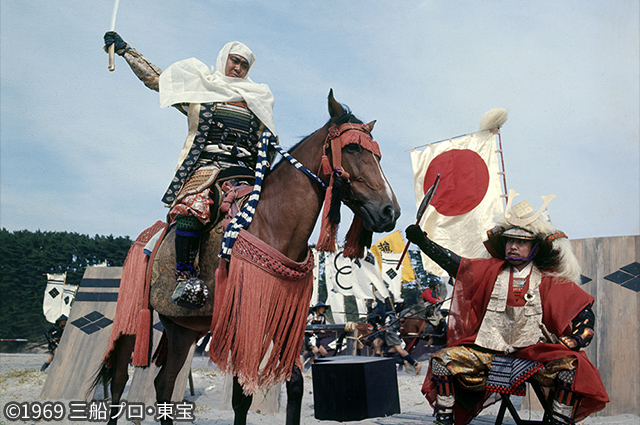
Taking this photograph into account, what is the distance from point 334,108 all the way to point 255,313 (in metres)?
1.60

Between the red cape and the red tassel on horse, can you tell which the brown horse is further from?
the red cape

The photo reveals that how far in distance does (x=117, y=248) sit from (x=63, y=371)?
35266 mm

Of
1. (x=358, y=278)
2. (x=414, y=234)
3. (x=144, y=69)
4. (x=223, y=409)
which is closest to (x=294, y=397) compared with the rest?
(x=414, y=234)

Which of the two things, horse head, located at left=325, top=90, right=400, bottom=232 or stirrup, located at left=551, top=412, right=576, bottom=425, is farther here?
stirrup, located at left=551, top=412, right=576, bottom=425

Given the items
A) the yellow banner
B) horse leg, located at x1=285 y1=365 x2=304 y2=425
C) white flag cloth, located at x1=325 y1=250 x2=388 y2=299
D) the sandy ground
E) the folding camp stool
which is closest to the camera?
horse leg, located at x1=285 y1=365 x2=304 y2=425

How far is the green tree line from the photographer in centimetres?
2723

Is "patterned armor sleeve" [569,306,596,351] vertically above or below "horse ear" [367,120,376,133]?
below

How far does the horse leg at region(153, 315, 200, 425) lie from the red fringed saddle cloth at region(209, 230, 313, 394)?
2.10 feet

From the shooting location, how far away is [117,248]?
39.3 meters

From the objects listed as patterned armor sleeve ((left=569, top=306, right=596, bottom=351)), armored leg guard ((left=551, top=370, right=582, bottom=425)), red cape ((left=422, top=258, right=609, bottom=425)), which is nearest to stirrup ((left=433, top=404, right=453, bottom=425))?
red cape ((left=422, top=258, right=609, bottom=425))

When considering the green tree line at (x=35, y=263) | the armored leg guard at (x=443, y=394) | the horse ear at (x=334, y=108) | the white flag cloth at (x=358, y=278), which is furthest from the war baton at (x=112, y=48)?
the green tree line at (x=35, y=263)

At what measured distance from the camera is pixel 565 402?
331cm

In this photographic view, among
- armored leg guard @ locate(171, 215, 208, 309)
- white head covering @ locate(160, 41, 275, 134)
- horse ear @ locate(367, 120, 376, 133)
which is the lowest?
armored leg guard @ locate(171, 215, 208, 309)

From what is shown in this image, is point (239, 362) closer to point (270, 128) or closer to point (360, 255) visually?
point (360, 255)
